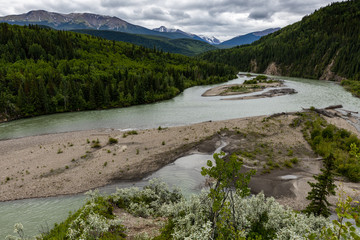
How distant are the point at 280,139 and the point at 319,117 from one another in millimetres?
17428

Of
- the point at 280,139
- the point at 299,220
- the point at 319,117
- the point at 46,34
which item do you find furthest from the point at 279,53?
the point at 299,220

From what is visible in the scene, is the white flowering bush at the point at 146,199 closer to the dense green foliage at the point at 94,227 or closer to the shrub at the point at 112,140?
the dense green foliage at the point at 94,227

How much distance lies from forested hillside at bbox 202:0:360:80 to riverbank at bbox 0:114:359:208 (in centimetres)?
10213

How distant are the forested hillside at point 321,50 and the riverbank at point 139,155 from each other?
102 meters

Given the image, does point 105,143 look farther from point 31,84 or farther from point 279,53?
point 279,53

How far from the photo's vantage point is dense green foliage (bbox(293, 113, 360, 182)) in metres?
22.8

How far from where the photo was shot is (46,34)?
360ft

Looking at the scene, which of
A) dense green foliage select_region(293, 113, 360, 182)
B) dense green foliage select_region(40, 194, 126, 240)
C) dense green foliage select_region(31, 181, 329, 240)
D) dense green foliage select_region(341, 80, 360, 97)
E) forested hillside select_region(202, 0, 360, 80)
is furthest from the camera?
forested hillside select_region(202, 0, 360, 80)

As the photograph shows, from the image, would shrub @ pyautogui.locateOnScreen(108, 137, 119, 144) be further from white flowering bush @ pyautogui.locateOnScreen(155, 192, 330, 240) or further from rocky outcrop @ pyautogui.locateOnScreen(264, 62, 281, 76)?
rocky outcrop @ pyautogui.locateOnScreen(264, 62, 281, 76)

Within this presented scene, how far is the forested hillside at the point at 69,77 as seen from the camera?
182 ft

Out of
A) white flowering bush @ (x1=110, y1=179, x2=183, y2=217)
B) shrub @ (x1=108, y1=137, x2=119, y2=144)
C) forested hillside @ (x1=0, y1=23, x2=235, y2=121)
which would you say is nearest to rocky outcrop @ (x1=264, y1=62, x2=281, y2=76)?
forested hillside @ (x1=0, y1=23, x2=235, y2=121)

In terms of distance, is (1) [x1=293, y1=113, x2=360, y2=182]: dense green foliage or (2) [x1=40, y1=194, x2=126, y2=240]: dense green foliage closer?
(2) [x1=40, y1=194, x2=126, y2=240]: dense green foliage

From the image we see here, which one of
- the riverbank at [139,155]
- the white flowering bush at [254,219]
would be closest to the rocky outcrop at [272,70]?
the riverbank at [139,155]

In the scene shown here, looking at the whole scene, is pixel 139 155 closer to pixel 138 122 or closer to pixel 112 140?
pixel 112 140
